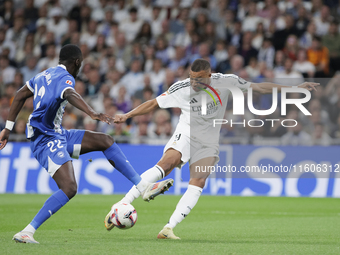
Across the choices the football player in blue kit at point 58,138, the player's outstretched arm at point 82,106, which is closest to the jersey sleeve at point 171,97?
the football player in blue kit at point 58,138

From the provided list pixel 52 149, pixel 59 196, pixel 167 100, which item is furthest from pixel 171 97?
pixel 59 196

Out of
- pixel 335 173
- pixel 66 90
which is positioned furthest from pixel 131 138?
pixel 66 90

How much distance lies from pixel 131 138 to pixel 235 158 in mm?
2709

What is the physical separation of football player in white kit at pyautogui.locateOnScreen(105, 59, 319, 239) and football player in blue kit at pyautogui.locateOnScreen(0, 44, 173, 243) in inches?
16.2

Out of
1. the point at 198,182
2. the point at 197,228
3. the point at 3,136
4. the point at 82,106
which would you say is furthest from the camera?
the point at 197,228

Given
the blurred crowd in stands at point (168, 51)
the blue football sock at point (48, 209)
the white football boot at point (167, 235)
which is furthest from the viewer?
the blurred crowd in stands at point (168, 51)

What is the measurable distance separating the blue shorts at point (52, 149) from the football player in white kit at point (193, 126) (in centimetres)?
69

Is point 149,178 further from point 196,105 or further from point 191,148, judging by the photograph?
point 196,105

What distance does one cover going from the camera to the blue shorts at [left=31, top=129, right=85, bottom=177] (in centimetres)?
606

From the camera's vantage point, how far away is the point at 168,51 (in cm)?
1628

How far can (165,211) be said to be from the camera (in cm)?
1020

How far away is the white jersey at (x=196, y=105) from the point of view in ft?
22.1

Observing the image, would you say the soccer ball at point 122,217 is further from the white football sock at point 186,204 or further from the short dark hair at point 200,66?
the short dark hair at point 200,66

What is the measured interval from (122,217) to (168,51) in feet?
35.1
